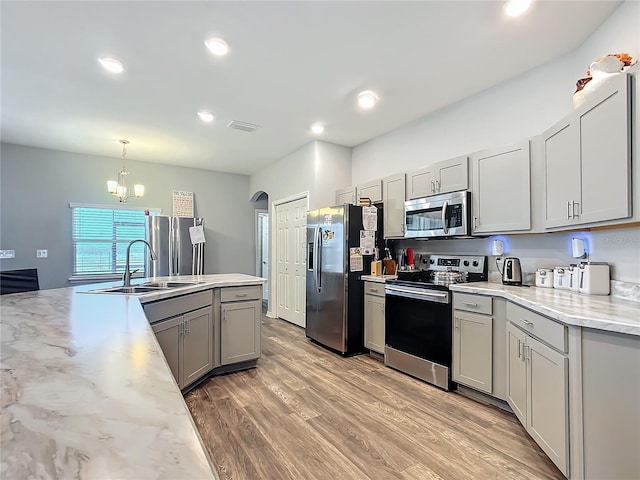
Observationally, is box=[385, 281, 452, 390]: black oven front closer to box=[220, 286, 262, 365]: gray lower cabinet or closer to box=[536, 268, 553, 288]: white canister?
box=[536, 268, 553, 288]: white canister

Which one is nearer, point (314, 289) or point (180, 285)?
point (180, 285)

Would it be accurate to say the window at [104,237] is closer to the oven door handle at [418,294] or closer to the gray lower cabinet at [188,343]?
the gray lower cabinet at [188,343]

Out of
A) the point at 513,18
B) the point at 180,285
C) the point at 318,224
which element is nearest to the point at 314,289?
the point at 318,224

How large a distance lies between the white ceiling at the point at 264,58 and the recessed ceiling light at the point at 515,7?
0.05 metres

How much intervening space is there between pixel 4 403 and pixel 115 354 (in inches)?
12.4

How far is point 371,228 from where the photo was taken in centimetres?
389

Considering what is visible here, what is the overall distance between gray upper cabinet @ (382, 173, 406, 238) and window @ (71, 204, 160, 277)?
4159 mm

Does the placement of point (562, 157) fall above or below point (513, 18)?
below

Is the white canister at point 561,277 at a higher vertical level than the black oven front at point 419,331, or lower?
higher

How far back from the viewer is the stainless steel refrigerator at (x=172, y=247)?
17.8 ft

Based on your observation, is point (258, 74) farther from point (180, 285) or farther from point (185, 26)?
point (180, 285)

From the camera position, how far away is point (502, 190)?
276 cm

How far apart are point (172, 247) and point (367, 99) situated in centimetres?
403

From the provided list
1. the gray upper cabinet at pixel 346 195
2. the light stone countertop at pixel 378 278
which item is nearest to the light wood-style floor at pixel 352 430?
the light stone countertop at pixel 378 278
